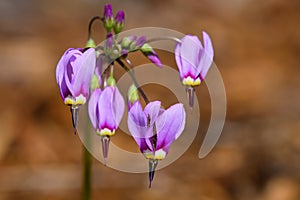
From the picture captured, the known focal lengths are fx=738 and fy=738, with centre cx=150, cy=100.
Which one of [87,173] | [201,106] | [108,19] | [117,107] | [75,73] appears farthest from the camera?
[201,106]

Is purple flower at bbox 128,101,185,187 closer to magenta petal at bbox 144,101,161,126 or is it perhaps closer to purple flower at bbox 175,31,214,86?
→ magenta petal at bbox 144,101,161,126

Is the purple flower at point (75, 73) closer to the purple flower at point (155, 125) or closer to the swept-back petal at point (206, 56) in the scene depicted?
the purple flower at point (155, 125)

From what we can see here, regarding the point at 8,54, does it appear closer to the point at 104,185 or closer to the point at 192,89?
the point at 104,185

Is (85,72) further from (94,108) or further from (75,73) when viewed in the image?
(94,108)

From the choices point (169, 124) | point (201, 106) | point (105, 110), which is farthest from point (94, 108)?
point (201, 106)

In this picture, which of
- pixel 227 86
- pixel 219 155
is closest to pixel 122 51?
pixel 219 155

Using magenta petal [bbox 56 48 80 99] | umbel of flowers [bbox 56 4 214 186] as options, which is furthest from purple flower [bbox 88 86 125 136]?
magenta petal [bbox 56 48 80 99]
